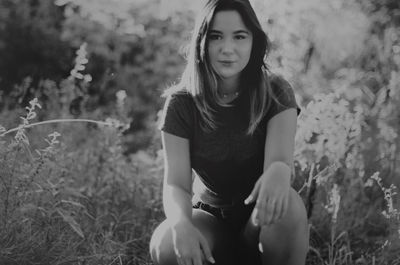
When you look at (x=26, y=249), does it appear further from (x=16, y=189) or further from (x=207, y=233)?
(x=207, y=233)

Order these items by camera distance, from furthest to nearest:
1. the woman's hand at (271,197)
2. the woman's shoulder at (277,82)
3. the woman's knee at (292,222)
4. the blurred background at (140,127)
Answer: the blurred background at (140,127) < the woman's shoulder at (277,82) < the woman's knee at (292,222) < the woman's hand at (271,197)

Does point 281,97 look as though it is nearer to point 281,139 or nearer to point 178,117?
point 281,139

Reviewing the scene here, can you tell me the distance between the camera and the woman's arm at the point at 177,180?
1992mm

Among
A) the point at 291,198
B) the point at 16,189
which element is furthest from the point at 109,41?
the point at 291,198

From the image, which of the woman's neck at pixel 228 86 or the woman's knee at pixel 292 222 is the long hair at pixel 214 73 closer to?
the woman's neck at pixel 228 86

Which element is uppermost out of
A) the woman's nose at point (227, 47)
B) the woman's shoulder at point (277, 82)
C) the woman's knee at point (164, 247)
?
the woman's nose at point (227, 47)

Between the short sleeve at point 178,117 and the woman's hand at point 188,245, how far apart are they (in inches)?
16.0

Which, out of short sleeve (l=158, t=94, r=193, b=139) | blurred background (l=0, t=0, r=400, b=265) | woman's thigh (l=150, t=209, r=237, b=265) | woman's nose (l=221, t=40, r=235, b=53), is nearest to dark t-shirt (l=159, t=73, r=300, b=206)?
short sleeve (l=158, t=94, r=193, b=139)

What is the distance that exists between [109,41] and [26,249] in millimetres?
3058

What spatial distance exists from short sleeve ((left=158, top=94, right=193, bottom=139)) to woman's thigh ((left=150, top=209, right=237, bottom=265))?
0.29 m

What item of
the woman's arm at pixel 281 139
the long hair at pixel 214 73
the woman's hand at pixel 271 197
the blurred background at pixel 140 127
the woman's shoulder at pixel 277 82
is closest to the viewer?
the woman's hand at pixel 271 197

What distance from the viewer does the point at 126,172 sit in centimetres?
328

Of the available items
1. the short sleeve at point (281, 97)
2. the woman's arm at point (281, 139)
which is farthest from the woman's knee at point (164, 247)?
the short sleeve at point (281, 97)

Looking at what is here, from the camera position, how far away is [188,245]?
184 cm
